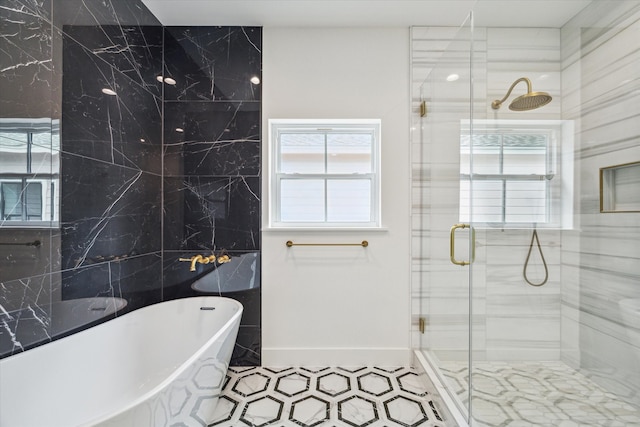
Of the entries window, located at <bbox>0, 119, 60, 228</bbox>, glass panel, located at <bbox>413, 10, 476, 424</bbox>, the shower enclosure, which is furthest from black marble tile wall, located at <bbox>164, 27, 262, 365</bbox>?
the shower enclosure

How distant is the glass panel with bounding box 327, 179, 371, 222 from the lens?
2.26 metres

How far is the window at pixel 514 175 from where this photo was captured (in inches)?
47.4

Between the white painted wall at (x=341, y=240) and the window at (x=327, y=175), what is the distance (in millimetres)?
134

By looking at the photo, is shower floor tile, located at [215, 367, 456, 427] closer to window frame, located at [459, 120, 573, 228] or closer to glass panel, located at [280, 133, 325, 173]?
window frame, located at [459, 120, 573, 228]

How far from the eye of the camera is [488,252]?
4.68 ft

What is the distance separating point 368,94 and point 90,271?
217 cm

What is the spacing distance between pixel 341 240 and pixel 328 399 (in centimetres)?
106

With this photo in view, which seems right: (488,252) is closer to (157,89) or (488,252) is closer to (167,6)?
(157,89)

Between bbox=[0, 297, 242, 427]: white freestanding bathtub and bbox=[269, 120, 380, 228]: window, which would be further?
bbox=[269, 120, 380, 228]: window

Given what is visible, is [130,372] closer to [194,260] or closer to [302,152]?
[194,260]

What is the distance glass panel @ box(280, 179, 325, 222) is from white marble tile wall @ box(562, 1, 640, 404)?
152cm

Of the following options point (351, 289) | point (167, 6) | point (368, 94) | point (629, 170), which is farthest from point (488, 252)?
point (167, 6)

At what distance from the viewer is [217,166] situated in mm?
2152

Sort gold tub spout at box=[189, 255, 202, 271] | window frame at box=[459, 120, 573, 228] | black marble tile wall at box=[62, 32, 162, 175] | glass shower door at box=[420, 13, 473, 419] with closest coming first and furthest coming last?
window frame at box=[459, 120, 573, 228]
black marble tile wall at box=[62, 32, 162, 175]
glass shower door at box=[420, 13, 473, 419]
gold tub spout at box=[189, 255, 202, 271]
